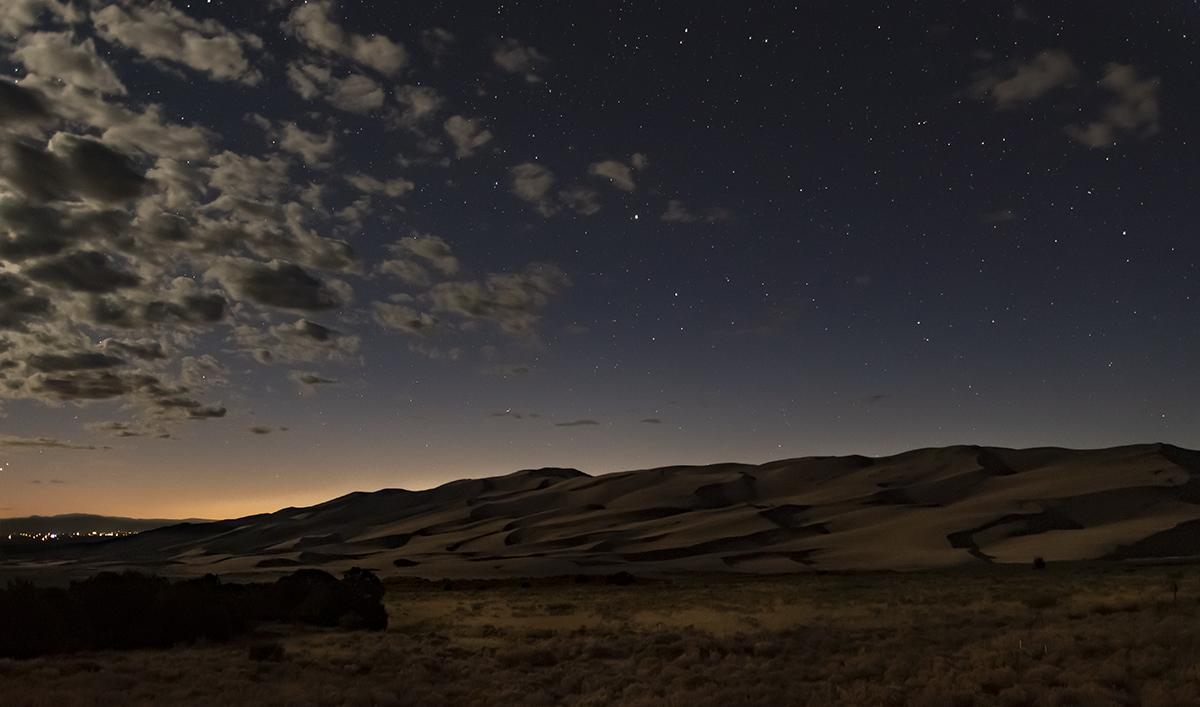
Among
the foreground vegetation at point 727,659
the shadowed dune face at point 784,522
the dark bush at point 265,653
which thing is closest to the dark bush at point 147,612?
the foreground vegetation at point 727,659

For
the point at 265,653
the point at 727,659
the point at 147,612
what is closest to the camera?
the point at 727,659

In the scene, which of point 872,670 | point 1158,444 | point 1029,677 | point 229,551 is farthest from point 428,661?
point 229,551

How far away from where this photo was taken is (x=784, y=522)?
273 ft

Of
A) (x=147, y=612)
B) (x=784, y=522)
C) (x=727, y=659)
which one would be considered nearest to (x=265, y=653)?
(x=147, y=612)

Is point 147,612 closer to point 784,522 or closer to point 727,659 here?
point 727,659

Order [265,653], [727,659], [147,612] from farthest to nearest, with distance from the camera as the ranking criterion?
[147,612]
[265,653]
[727,659]

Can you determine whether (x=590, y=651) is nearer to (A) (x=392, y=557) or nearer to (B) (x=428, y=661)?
(B) (x=428, y=661)

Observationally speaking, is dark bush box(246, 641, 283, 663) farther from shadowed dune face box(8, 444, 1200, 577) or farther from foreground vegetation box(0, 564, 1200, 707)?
shadowed dune face box(8, 444, 1200, 577)

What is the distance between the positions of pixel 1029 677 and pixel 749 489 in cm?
10328

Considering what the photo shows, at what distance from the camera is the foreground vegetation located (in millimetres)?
13430

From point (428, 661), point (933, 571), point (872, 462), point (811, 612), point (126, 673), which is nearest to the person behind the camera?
point (126, 673)

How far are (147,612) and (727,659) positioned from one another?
16274 mm

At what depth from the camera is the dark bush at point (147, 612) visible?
68.6ft

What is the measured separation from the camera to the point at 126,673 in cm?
1655
